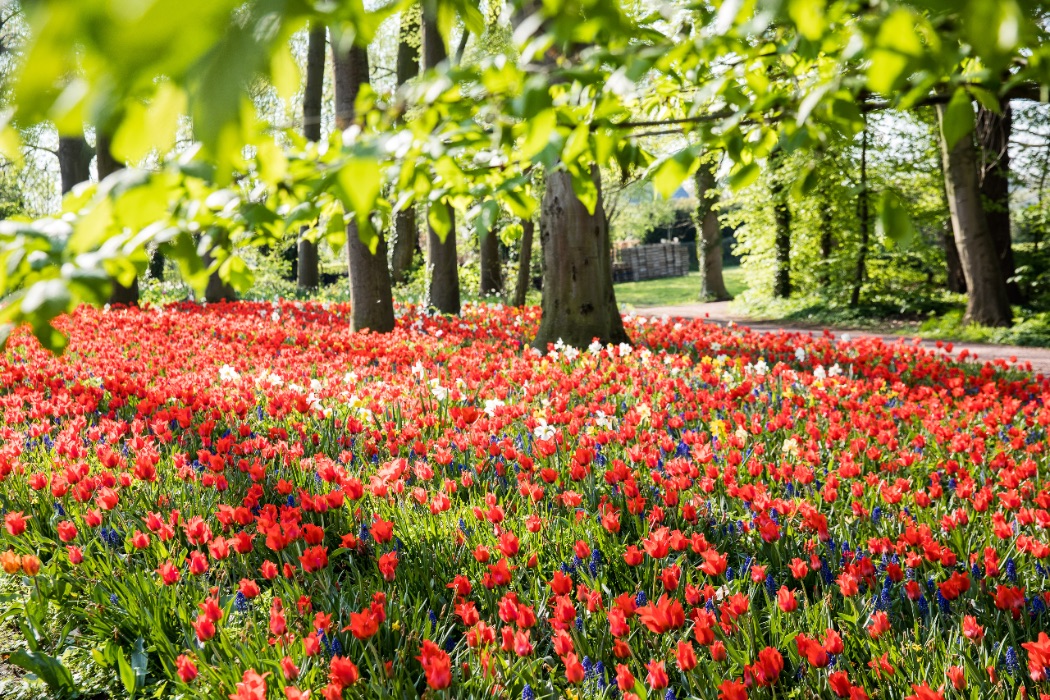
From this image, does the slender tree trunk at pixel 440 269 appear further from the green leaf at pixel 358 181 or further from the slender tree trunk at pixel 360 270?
the green leaf at pixel 358 181

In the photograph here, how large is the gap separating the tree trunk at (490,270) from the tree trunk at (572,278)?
12.6m

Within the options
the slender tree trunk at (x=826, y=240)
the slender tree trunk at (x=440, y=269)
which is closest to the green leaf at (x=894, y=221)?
the slender tree trunk at (x=440, y=269)

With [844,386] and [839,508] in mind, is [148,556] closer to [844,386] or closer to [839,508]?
[839,508]

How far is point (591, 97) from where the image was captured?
110 inches

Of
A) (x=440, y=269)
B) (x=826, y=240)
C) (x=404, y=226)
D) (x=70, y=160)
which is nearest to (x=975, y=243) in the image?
(x=826, y=240)

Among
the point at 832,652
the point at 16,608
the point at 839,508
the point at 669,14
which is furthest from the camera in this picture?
the point at 839,508

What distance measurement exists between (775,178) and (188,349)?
51.3 feet

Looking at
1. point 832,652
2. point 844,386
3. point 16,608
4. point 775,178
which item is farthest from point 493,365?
point 775,178

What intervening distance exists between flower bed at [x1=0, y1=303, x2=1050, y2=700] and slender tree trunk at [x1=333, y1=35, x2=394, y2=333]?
4163 millimetres

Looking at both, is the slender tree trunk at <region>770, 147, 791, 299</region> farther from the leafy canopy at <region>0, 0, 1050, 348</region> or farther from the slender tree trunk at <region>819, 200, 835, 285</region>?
the leafy canopy at <region>0, 0, 1050, 348</region>

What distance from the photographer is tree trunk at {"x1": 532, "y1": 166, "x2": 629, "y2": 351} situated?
8539 millimetres

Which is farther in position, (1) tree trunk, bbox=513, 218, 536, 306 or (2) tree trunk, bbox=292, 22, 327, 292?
(2) tree trunk, bbox=292, 22, 327, 292

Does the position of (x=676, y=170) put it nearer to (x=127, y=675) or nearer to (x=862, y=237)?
(x=127, y=675)

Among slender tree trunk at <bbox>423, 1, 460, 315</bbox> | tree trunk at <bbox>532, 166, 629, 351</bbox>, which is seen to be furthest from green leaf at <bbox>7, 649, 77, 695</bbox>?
slender tree trunk at <bbox>423, 1, 460, 315</bbox>
